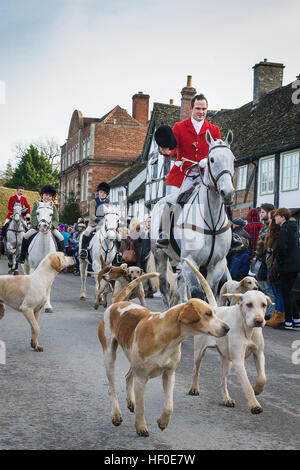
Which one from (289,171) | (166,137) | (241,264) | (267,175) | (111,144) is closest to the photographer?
(166,137)

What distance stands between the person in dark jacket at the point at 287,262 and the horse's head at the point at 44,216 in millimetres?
4439

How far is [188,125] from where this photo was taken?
952 centimetres

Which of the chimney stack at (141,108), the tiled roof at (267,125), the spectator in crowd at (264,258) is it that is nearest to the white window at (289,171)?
the tiled roof at (267,125)

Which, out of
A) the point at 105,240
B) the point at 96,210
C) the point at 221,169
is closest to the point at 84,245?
the point at 96,210

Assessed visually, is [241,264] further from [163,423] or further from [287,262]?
[163,423]

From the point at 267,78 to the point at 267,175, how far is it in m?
8.30

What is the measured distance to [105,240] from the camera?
14.5m

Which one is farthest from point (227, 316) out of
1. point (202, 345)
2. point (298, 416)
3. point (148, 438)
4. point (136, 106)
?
point (136, 106)

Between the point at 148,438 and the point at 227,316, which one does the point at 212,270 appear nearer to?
the point at 227,316

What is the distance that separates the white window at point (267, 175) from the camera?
91.9 feet

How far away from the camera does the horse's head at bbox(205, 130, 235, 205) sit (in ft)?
25.5

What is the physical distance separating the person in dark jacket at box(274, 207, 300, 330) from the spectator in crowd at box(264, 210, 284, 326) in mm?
132

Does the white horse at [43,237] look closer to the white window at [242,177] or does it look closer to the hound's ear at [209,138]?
the hound's ear at [209,138]
